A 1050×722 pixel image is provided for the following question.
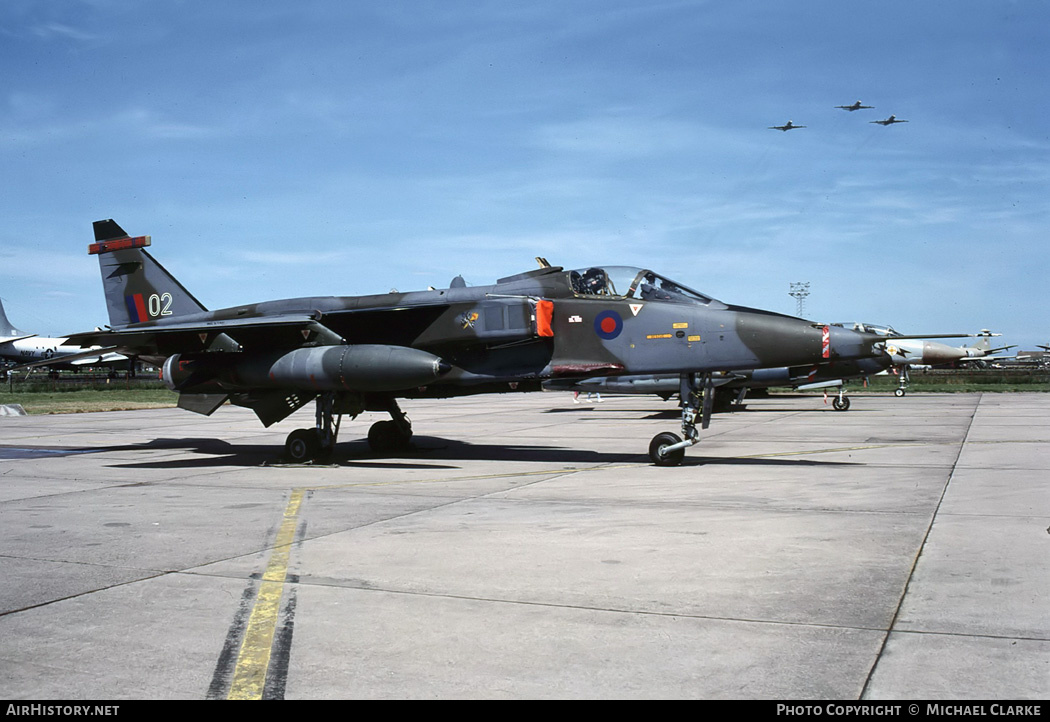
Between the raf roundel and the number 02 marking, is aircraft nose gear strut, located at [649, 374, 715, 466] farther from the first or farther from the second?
the number 02 marking

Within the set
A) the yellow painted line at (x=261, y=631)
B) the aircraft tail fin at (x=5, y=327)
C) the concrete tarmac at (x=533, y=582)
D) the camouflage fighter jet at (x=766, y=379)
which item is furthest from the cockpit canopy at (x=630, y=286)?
the aircraft tail fin at (x=5, y=327)

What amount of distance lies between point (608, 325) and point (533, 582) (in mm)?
7052

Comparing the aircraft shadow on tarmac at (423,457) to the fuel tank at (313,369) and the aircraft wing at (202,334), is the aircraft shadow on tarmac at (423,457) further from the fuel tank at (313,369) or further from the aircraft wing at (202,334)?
the aircraft wing at (202,334)

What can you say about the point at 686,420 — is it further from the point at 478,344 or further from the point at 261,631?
the point at 261,631

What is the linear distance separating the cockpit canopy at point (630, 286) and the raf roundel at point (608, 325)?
1.16 feet

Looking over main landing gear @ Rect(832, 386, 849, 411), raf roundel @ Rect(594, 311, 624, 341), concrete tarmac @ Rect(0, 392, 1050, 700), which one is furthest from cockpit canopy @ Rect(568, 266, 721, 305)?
main landing gear @ Rect(832, 386, 849, 411)

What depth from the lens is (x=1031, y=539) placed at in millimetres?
6953

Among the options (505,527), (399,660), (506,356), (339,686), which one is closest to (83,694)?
(339,686)

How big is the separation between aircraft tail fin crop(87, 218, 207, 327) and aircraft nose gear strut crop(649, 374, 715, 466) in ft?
32.2

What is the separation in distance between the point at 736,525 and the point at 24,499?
26.4ft

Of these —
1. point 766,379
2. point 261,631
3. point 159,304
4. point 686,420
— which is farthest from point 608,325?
point 766,379

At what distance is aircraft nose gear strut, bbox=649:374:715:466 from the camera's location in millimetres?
12398

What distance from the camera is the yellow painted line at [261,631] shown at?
391 cm

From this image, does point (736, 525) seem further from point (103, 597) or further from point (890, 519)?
point (103, 597)
